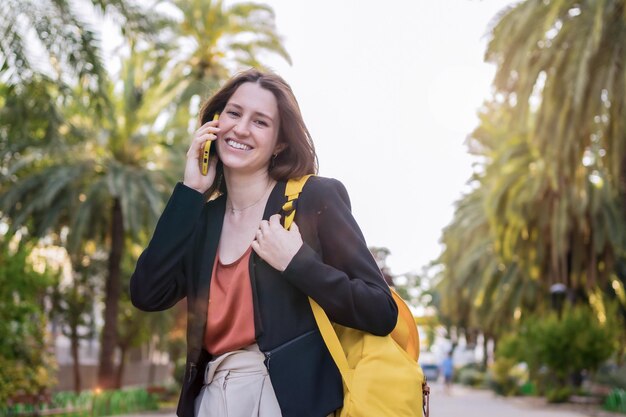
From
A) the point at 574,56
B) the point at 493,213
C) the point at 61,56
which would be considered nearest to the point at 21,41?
the point at 61,56

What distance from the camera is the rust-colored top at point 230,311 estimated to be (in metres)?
2.30

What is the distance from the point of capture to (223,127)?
2549 millimetres

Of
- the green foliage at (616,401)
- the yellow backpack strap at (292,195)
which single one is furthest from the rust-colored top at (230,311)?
the green foliage at (616,401)

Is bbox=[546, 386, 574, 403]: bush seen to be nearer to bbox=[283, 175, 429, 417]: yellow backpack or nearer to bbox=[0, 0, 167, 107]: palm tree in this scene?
bbox=[0, 0, 167, 107]: palm tree

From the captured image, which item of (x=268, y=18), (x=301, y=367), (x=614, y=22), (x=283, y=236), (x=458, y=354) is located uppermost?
(x=268, y=18)

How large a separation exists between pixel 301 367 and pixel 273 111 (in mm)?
705

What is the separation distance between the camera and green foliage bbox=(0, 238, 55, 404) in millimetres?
14727

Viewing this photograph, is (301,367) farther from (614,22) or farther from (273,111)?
(614,22)

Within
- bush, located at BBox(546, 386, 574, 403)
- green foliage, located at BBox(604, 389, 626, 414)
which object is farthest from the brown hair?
bush, located at BBox(546, 386, 574, 403)

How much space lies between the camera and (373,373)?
2.22 metres

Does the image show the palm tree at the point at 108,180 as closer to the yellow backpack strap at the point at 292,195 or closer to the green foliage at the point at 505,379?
the green foliage at the point at 505,379

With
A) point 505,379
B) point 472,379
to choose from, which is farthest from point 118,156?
point 472,379

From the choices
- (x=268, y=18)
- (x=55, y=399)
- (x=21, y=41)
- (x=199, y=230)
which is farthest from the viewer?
(x=268, y=18)

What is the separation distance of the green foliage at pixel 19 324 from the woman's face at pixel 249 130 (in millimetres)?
12782
